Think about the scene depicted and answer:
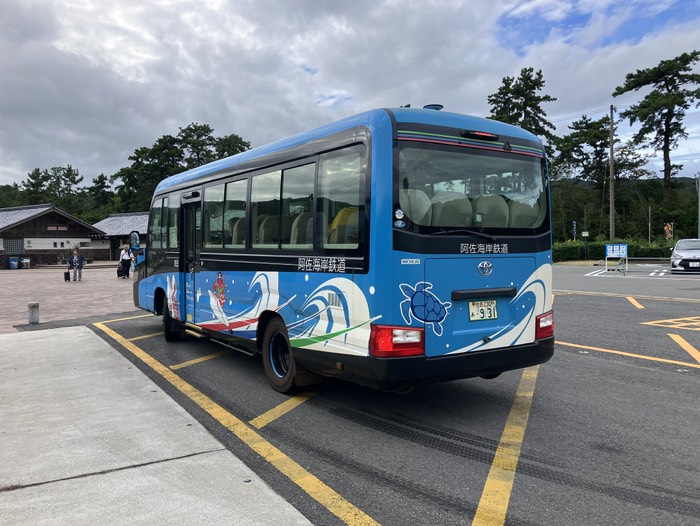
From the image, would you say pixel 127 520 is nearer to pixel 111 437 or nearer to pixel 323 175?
pixel 111 437

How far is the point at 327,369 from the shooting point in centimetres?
475

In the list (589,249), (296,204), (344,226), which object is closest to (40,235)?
(296,204)

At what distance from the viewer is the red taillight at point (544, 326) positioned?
5.01 meters

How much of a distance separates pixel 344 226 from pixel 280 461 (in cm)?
203

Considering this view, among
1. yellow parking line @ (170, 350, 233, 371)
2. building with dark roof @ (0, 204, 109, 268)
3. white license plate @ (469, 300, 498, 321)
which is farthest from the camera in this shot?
building with dark roof @ (0, 204, 109, 268)

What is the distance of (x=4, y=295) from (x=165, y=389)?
16.6 meters

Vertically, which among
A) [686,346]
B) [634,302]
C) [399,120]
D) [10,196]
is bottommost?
[686,346]

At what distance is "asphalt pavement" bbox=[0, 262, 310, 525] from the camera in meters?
3.13

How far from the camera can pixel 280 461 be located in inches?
153

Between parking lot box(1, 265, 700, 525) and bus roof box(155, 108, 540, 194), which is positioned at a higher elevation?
bus roof box(155, 108, 540, 194)

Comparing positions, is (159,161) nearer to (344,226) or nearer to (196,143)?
(196,143)

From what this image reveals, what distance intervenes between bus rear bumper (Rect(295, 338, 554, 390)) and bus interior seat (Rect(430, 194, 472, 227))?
1.16 metres

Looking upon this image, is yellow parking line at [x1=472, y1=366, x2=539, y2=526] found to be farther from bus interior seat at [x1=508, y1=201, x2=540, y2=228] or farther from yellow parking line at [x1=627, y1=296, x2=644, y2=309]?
yellow parking line at [x1=627, y1=296, x2=644, y2=309]

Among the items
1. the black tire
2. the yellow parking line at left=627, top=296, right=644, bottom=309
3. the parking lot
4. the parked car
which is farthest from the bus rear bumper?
the parked car
